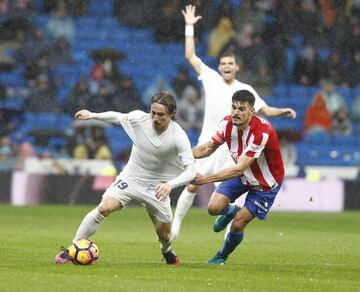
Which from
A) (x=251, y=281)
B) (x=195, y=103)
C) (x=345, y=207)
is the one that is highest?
(x=251, y=281)

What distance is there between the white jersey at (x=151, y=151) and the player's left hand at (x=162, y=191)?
0.72m

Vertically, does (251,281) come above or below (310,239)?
above

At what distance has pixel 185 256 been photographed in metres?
13.2

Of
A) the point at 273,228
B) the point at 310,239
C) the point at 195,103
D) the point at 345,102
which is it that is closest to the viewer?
the point at 310,239

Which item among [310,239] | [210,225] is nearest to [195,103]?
[210,225]

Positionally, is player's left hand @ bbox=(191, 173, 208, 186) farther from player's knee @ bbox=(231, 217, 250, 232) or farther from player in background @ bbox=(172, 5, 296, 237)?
player in background @ bbox=(172, 5, 296, 237)

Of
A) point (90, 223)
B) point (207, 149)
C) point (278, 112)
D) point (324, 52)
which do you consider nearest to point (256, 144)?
point (207, 149)

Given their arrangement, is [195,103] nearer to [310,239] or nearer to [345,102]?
[345,102]

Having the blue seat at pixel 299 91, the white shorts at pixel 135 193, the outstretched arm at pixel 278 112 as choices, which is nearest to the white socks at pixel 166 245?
the white shorts at pixel 135 193

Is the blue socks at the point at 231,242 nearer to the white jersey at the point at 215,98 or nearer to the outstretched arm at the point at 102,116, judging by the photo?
the outstretched arm at the point at 102,116

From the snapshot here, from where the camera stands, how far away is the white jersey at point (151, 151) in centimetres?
1144

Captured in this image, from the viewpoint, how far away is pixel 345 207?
24.1 m

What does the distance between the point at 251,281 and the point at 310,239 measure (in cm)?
659

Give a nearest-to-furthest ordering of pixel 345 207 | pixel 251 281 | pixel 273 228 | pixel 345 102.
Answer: pixel 251 281
pixel 273 228
pixel 345 207
pixel 345 102
